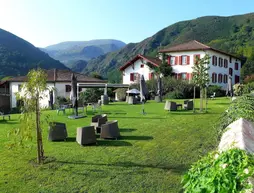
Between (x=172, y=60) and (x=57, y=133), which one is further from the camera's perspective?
(x=172, y=60)

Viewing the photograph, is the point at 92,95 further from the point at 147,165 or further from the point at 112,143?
the point at 147,165

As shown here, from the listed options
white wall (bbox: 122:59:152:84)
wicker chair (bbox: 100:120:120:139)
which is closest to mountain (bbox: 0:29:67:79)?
white wall (bbox: 122:59:152:84)

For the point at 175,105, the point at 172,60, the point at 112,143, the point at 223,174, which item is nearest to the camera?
the point at 223,174

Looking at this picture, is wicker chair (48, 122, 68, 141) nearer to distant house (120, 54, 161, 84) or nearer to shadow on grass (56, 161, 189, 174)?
shadow on grass (56, 161, 189, 174)

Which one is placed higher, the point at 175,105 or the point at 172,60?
the point at 172,60

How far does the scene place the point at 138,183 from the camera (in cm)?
579

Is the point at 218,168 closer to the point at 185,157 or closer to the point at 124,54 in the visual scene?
the point at 185,157

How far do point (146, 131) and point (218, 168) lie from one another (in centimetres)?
809

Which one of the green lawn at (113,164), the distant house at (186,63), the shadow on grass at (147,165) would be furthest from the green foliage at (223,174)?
the distant house at (186,63)

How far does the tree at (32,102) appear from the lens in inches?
284

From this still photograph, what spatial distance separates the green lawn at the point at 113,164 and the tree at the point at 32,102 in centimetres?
78

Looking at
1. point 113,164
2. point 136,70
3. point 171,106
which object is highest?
point 136,70

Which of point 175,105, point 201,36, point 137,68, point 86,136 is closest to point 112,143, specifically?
point 86,136

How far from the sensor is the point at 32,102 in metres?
7.34
